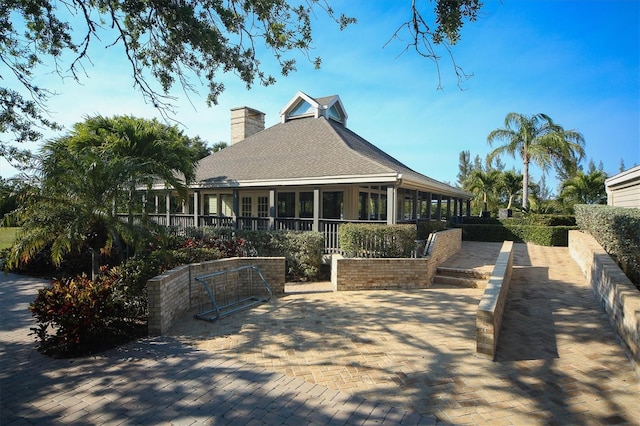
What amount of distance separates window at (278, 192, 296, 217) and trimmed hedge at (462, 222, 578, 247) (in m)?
9.31

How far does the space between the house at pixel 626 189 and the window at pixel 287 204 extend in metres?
12.6

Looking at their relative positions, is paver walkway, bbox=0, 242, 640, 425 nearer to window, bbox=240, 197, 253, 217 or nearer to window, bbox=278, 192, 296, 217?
window, bbox=278, 192, 296, 217

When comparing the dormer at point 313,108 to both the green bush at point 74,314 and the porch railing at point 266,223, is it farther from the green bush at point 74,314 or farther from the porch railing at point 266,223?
the green bush at point 74,314

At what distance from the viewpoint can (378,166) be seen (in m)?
12.5

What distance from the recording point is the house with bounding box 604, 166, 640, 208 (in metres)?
11.3

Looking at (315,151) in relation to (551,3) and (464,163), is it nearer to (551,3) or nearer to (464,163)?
(551,3)

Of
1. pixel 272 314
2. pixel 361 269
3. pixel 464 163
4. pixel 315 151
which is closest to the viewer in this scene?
pixel 272 314

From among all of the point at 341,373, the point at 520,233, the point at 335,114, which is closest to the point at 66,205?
the point at 341,373

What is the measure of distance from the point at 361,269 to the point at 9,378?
275 inches

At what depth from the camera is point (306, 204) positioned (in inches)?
667

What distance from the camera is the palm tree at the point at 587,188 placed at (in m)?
27.0

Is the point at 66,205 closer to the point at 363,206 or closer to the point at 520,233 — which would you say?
the point at 363,206

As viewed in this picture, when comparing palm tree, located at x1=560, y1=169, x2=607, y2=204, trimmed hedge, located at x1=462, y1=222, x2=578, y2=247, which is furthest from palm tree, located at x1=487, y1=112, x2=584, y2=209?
trimmed hedge, located at x1=462, y1=222, x2=578, y2=247

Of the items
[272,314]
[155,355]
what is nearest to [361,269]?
[272,314]
